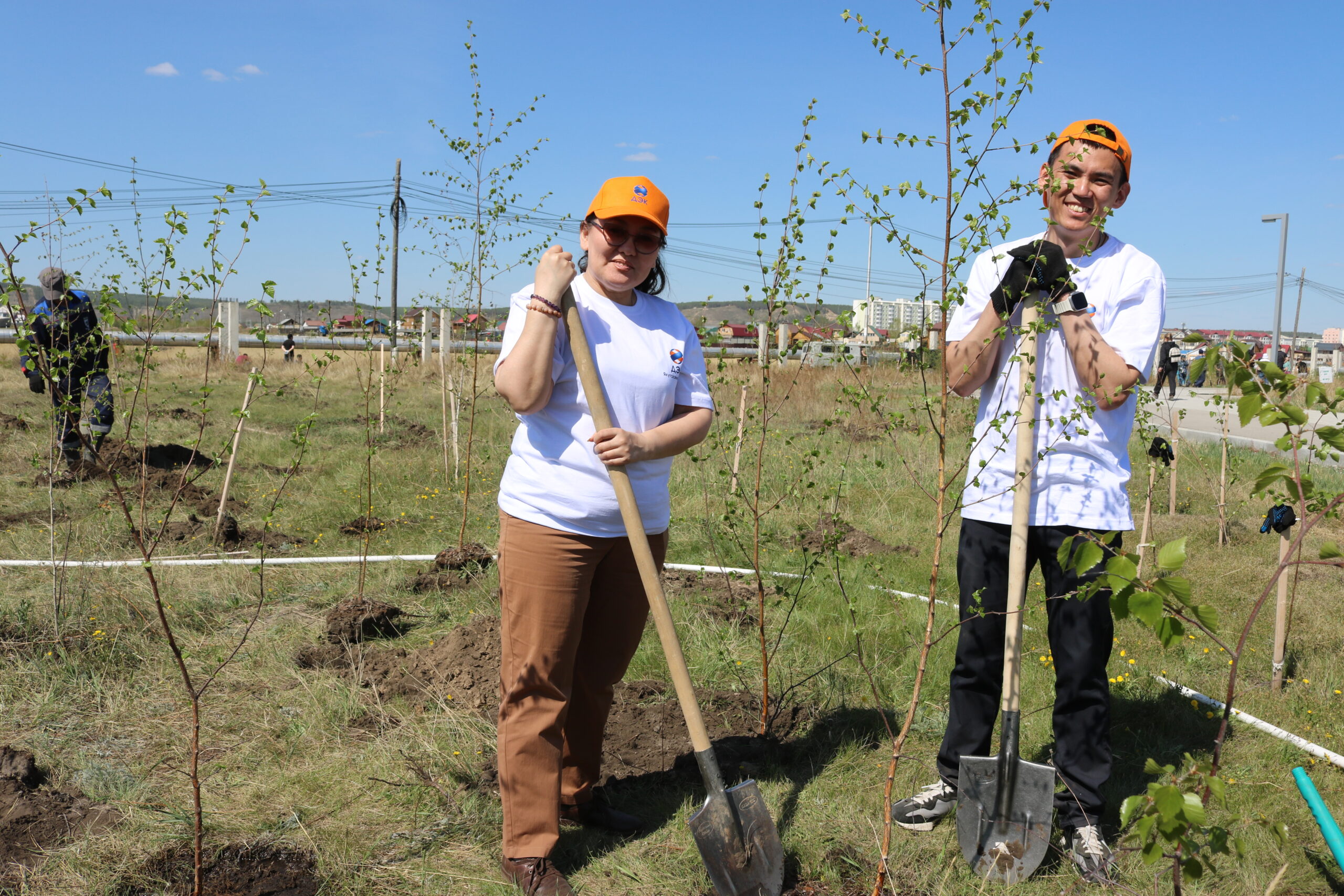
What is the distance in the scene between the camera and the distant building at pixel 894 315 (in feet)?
8.22

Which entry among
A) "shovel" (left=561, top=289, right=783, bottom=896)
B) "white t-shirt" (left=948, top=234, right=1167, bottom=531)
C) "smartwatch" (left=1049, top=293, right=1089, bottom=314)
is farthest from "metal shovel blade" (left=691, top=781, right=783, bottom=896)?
"smartwatch" (left=1049, top=293, right=1089, bottom=314)

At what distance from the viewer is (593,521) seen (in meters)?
2.34

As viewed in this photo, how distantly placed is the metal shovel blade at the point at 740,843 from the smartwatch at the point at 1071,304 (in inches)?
57.4

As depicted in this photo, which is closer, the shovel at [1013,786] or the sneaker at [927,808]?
the shovel at [1013,786]

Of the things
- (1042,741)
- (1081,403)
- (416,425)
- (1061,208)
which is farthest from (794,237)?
(416,425)

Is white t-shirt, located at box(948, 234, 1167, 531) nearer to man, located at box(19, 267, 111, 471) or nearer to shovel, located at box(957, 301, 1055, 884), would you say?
shovel, located at box(957, 301, 1055, 884)

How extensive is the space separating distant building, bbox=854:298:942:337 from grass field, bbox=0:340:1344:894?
0.83 ft

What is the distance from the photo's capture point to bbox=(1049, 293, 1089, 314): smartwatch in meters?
2.38

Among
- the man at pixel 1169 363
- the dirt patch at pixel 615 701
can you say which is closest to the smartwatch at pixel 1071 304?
the dirt patch at pixel 615 701

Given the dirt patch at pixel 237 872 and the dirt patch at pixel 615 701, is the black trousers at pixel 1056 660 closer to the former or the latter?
the dirt patch at pixel 615 701

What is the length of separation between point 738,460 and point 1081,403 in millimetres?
3342

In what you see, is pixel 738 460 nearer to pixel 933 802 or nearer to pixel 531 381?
pixel 933 802

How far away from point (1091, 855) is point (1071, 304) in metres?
1.46

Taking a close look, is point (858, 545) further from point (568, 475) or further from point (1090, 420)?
point (568, 475)
